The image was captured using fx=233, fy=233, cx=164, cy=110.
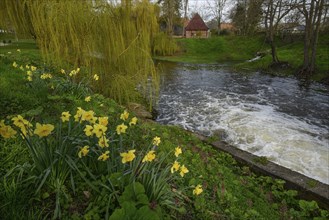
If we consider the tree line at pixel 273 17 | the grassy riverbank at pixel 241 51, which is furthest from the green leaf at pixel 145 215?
the grassy riverbank at pixel 241 51

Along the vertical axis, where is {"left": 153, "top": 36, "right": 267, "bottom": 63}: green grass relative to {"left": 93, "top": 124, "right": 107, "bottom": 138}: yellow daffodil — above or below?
below

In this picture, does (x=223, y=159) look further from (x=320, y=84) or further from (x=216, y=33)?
(x=216, y=33)

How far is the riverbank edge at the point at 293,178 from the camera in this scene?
329cm

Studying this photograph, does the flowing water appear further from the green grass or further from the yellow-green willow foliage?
the green grass

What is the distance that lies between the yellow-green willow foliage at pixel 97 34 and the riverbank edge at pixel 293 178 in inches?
106

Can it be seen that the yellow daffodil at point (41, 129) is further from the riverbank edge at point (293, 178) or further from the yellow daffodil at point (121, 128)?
the riverbank edge at point (293, 178)

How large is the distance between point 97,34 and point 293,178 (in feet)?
15.9

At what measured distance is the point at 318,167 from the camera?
4.76 metres

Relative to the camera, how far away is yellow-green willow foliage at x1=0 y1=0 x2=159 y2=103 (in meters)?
4.62

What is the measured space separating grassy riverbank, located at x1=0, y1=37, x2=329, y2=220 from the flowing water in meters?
2.00

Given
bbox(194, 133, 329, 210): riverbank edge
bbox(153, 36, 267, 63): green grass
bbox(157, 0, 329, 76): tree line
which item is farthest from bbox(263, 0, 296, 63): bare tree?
bbox(194, 133, 329, 210): riverbank edge

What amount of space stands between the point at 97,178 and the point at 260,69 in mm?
18957

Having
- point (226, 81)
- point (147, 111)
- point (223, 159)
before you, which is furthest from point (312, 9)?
point (223, 159)

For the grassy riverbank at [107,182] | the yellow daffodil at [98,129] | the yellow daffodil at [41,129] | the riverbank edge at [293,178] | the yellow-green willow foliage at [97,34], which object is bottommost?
the riverbank edge at [293,178]
